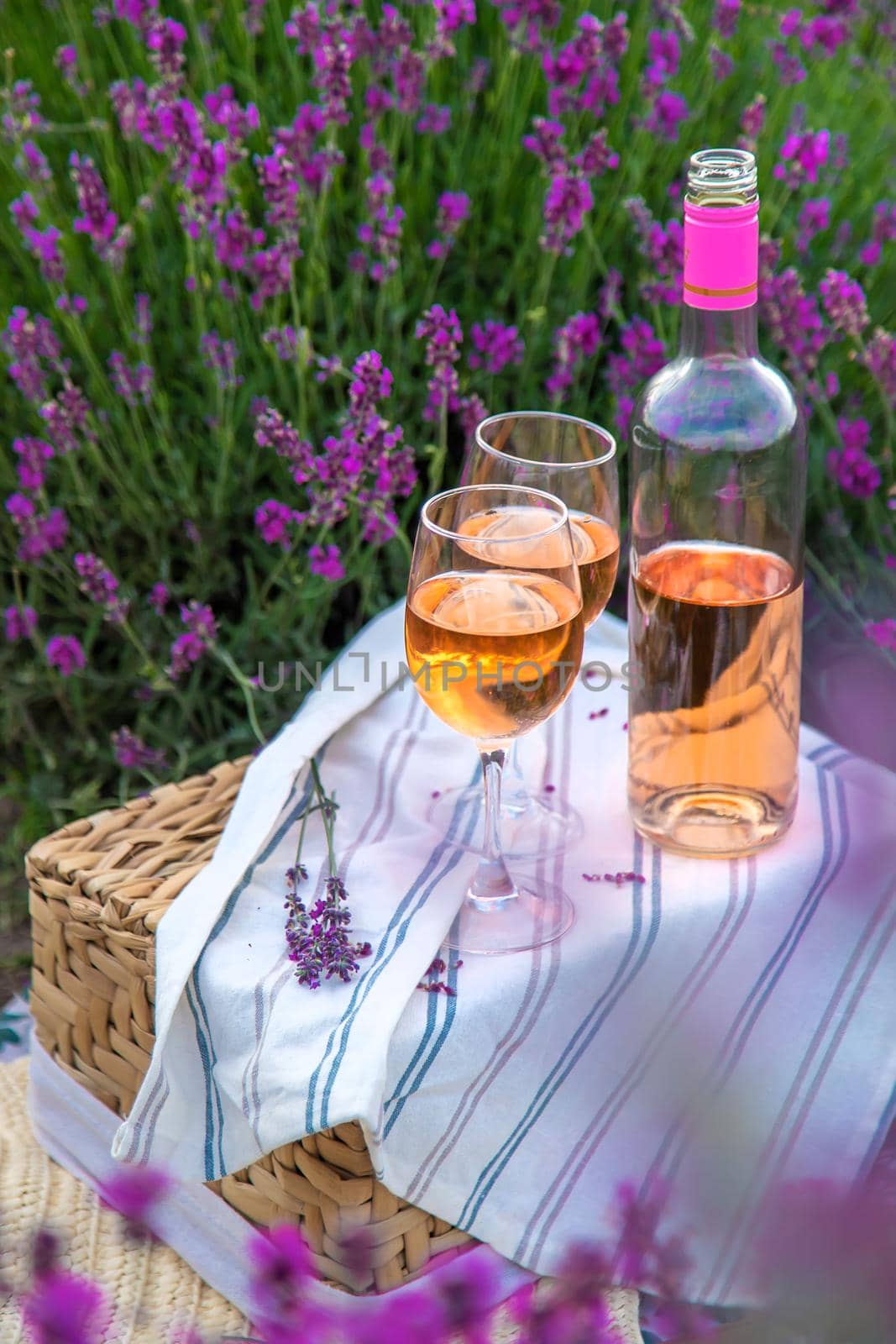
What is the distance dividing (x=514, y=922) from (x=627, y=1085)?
0.17 m

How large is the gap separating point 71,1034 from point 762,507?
0.82 m

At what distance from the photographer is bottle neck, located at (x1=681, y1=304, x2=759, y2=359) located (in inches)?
44.8

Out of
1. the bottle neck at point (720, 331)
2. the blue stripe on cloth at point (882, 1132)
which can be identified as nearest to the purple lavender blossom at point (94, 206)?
the bottle neck at point (720, 331)

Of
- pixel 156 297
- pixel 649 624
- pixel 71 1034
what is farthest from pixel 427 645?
pixel 156 297

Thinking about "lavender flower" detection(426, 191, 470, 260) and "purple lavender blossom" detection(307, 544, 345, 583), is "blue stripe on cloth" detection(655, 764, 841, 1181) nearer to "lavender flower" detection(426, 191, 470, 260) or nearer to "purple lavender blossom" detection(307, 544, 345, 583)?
"purple lavender blossom" detection(307, 544, 345, 583)

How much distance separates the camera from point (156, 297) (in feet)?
7.13

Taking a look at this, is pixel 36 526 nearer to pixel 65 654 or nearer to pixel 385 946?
pixel 65 654

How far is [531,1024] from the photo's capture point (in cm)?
117

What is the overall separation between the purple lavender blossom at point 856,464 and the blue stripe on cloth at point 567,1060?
86cm

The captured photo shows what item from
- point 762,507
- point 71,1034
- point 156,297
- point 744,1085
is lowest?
point 71,1034

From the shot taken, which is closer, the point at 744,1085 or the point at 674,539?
the point at 744,1085

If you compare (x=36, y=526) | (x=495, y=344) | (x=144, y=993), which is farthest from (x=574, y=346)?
(x=144, y=993)

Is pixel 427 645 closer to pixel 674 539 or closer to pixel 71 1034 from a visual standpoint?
pixel 674 539

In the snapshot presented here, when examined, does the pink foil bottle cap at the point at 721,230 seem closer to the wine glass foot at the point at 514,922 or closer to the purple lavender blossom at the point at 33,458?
the wine glass foot at the point at 514,922
